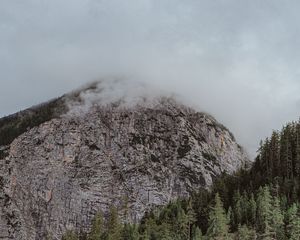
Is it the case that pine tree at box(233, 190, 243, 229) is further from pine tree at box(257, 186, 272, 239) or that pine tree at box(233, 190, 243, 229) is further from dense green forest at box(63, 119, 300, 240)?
pine tree at box(257, 186, 272, 239)

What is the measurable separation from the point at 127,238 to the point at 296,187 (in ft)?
153

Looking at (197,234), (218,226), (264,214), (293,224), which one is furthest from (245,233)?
(197,234)

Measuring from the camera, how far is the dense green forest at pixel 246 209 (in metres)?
133

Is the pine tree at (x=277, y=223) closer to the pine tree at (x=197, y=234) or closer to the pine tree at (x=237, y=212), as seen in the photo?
the pine tree at (x=237, y=212)

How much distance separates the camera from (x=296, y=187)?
158m

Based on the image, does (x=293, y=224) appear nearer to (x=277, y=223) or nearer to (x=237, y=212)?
(x=277, y=223)

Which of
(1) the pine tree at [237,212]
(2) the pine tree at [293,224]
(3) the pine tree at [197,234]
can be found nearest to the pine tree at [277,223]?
(2) the pine tree at [293,224]

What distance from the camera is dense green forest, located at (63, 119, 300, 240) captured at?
133250 mm

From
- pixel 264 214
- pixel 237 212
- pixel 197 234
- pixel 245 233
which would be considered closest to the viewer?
pixel 245 233

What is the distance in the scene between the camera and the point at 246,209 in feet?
473

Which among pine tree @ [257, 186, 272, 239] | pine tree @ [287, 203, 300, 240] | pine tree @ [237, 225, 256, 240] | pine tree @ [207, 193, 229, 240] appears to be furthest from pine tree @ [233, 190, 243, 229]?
pine tree @ [287, 203, 300, 240]

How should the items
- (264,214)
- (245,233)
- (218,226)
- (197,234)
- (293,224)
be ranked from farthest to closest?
(197,234) < (264,214) < (218,226) < (293,224) < (245,233)

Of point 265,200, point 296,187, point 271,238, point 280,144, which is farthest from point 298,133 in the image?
point 271,238

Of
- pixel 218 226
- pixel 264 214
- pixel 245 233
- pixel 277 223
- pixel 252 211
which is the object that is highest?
pixel 252 211
